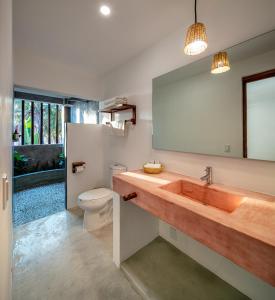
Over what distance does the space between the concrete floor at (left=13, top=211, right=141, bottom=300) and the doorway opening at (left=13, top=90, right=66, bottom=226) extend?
2.83 ft

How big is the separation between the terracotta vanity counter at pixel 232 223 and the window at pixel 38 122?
4435 millimetres

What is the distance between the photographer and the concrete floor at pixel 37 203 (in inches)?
96.2

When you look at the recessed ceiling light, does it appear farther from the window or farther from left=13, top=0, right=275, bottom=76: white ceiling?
the window

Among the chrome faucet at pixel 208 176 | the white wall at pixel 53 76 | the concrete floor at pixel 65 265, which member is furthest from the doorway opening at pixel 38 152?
the chrome faucet at pixel 208 176

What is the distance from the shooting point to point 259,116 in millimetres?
1169

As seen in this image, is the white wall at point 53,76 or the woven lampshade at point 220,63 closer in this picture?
the woven lampshade at point 220,63

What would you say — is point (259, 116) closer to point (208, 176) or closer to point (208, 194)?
point (208, 176)

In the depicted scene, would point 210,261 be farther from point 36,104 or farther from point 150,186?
point 36,104

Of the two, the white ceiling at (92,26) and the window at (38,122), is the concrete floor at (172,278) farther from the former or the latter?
the window at (38,122)

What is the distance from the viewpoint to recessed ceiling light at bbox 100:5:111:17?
1.43 meters

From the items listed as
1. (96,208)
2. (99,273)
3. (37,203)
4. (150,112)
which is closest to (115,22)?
(150,112)

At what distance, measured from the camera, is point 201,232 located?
85 centimetres

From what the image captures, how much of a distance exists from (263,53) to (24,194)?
4.30 metres

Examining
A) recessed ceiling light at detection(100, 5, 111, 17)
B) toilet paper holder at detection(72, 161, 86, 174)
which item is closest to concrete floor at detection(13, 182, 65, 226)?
toilet paper holder at detection(72, 161, 86, 174)
